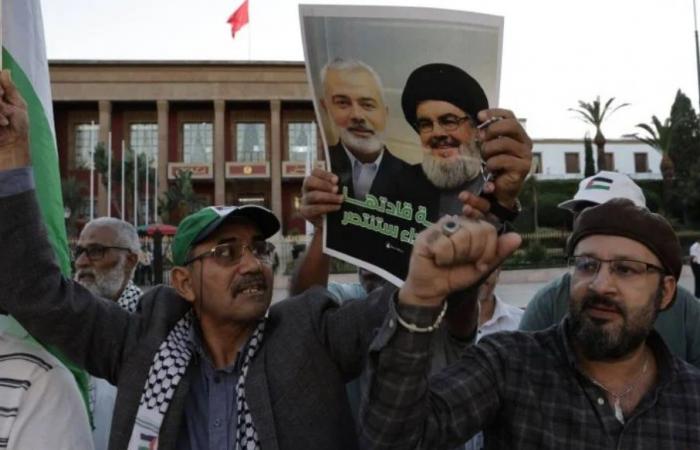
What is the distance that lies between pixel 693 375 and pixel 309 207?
3.74ft

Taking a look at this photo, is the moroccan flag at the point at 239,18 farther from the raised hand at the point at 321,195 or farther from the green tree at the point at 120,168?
the raised hand at the point at 321,195

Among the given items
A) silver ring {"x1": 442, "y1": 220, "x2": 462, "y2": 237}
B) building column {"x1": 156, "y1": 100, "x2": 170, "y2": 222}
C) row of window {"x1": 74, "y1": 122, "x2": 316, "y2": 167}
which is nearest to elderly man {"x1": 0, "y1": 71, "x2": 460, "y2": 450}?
silver ring {"x1": 442, "y1": 220, "x2": 462, "y2": 237}

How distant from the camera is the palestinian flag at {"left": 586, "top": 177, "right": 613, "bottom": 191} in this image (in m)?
2.78

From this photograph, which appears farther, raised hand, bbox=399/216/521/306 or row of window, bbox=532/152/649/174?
row of window, bbox=532/152/649/174

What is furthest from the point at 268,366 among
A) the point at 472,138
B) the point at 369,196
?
the point at 472,138

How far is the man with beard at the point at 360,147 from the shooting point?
1.65m

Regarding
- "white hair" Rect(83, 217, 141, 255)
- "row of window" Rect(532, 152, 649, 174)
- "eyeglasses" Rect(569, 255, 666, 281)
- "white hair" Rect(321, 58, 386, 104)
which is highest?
"white hair" Rect(321, 58, 386, 104)

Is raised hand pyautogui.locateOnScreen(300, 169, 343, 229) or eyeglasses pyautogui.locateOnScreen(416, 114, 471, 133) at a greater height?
eyeglasses pyautogui.locateOnScreen(416, 114, 471, 133)

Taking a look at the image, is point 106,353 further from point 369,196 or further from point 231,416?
point 369,196

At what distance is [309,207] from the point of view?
1.81m

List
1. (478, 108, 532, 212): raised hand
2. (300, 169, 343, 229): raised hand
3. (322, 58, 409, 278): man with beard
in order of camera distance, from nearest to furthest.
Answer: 1. (478, 108, 532, 212): raised hand
2. (322, 58, 409, 278): man with beard
3. (300, 169, 343, 229): raised hand

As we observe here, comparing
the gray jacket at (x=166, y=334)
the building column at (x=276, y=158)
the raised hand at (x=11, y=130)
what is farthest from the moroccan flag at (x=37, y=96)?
the building column at (x=276, y=158)

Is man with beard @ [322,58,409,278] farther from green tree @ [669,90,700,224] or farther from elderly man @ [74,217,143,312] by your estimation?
green tree @ [669,90,700,224]

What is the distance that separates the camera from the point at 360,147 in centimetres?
171
